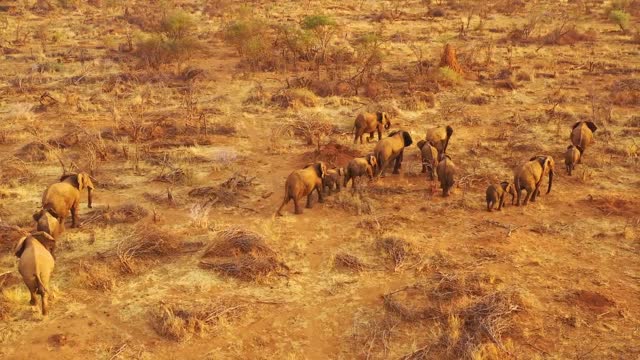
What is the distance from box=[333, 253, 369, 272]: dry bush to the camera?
9985mm

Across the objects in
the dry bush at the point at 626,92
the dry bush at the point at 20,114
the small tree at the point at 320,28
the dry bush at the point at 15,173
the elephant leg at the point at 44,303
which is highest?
the small tree at the point at 320,28

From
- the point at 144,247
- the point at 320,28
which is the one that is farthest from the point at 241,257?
the point at 320,28

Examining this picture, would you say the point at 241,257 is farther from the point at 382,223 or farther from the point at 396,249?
the point at 382,223

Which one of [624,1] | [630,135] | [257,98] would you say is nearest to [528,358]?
[630,135]

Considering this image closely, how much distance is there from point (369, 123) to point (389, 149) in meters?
2.43

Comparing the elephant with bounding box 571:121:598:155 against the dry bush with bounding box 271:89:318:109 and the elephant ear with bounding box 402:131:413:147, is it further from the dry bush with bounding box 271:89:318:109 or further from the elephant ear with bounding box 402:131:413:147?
the dry bush with bounding box 271:89:318:109

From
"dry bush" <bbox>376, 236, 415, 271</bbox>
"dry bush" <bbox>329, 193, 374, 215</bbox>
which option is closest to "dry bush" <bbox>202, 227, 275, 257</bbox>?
"dry bush" <bbox>376, 236, 415, 271</bbox>

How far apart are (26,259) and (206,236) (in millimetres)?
3497

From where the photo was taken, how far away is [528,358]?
7.73 meters

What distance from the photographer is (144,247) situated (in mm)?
10328

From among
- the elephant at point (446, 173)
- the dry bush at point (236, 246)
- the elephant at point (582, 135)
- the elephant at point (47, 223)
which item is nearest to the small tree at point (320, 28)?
the elephant at point (582, 135)

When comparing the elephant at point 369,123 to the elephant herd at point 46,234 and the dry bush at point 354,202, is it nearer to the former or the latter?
the dry bush at point 354,202

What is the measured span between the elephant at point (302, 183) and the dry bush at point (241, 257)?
1.54m

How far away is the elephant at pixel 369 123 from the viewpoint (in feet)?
51.8
